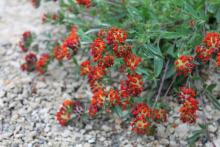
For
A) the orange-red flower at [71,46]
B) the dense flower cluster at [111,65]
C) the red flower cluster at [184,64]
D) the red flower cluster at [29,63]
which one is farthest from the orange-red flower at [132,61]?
the red flower cluster at [29,63]

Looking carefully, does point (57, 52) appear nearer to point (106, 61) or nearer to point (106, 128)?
point (106, 128)

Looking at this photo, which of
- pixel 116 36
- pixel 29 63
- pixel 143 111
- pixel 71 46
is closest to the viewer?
pixel 116 36

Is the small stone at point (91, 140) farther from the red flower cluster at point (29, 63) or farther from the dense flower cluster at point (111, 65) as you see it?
the red flower cluster at point (29, 63)

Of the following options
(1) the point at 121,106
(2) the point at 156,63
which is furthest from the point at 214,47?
(1) the point at 121,106

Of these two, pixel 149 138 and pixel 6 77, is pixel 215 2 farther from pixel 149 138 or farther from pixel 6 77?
pixel 6 77

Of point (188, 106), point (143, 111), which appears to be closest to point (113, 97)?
point (143, 111)
